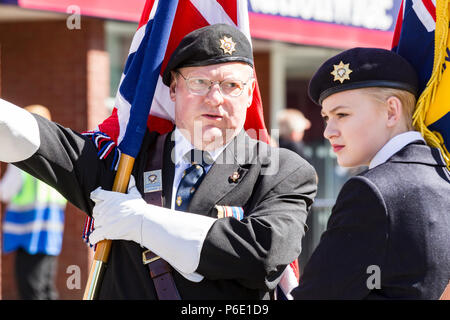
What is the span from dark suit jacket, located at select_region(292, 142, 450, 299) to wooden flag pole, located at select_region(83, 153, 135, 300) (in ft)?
2.57

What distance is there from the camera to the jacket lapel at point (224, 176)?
2750 millimetres

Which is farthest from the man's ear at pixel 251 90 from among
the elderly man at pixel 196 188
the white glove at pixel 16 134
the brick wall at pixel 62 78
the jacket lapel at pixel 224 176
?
the brick wall at pixel 62 78

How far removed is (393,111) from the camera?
2.53 meters

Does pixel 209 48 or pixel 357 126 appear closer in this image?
pixel 357 126

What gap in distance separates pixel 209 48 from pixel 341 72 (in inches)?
20.8

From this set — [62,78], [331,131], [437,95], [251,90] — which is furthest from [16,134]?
[62,78]

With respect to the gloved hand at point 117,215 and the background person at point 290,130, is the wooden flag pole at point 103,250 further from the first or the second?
the background person at point 290,130

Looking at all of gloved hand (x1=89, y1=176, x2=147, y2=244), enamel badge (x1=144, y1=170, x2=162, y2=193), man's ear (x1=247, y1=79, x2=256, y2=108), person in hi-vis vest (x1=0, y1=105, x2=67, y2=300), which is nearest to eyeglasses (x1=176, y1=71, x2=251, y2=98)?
man's ear (x1=247, y1=79, x2=256, y2=108)

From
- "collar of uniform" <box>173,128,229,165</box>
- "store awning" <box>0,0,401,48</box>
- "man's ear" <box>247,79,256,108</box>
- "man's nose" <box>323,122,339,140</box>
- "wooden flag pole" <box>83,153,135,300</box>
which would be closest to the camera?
"man's nose" <box>323,122,339,140</box>

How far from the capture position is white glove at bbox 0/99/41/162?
8.30ft

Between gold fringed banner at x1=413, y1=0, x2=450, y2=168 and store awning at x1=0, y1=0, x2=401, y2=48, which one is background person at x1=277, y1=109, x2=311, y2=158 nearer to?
store awning at x1=0, y1=0, x2=401, y2=48

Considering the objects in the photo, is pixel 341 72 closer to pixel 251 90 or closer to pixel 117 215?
pixel 251 90
